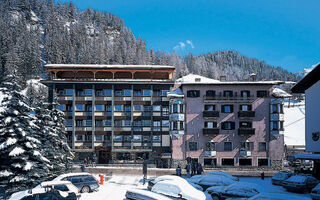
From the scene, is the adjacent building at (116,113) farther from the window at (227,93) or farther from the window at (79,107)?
the window at (227,93)

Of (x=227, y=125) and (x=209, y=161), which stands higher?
(x=227, y=125)

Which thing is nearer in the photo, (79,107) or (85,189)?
(85,189)

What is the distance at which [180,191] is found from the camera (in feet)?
59.8

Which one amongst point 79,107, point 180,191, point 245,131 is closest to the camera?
A: point 180,191

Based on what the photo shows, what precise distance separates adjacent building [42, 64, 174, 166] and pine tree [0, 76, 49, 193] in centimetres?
2767

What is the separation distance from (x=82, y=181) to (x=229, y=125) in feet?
99.6

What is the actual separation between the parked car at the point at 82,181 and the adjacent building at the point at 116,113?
25.7 m

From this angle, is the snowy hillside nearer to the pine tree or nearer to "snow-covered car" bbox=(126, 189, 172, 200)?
"snow-covered car" bbox=(126, 189, 172, 200)

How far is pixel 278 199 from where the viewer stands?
1512 centimetres

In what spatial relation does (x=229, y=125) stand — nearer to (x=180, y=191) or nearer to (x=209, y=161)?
(x=209, y=161)

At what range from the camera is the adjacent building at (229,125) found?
45344 millimetres

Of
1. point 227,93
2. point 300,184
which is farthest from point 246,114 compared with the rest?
point 300,184

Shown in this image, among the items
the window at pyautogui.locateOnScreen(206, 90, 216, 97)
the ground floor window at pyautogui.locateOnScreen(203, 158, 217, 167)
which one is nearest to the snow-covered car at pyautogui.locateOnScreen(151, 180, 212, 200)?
the ground floor window at pyautogui.locateOnScreen(203, 158, 217, 167)

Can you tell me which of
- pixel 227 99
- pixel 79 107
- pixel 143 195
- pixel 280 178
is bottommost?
pixel 280 178
